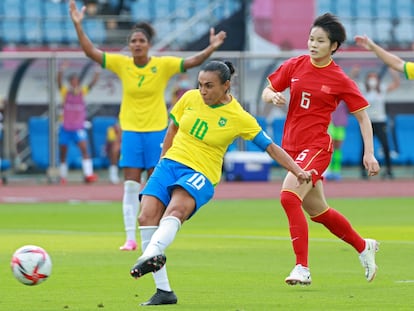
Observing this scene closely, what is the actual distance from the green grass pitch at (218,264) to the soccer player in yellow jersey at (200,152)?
29.9 inches

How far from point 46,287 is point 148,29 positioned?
480 cm

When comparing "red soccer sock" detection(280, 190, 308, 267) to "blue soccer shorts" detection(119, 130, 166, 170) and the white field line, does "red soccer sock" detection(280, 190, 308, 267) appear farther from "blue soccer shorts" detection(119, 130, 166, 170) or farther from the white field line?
the white field line

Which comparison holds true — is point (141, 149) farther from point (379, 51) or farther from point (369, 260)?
point (369, 260)

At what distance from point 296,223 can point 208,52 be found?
400 cm

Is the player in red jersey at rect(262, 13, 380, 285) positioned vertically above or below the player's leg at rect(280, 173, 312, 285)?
above

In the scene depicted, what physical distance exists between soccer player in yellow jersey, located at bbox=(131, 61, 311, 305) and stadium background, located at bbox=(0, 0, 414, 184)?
19.9 meters

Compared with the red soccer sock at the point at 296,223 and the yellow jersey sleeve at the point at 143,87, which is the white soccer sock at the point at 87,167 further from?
the red soccer sock at the point at 296,223

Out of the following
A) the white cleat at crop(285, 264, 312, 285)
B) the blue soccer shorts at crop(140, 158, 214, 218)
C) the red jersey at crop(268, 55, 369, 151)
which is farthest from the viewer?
the red jersey at crop(268, 55, 369, 151)

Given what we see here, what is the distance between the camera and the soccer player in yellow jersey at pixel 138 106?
49.0ft

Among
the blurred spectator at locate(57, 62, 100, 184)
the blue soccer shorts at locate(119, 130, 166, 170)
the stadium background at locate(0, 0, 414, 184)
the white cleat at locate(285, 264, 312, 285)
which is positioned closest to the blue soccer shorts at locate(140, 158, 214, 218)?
the white cleat at locate(285, 264, 312, 285)

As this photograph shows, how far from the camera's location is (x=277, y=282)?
1115cm

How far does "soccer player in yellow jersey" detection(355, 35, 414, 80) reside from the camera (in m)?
12.1

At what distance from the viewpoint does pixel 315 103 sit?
11.5m

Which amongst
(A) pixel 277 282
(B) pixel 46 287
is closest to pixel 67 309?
(B) pixel 46 287
